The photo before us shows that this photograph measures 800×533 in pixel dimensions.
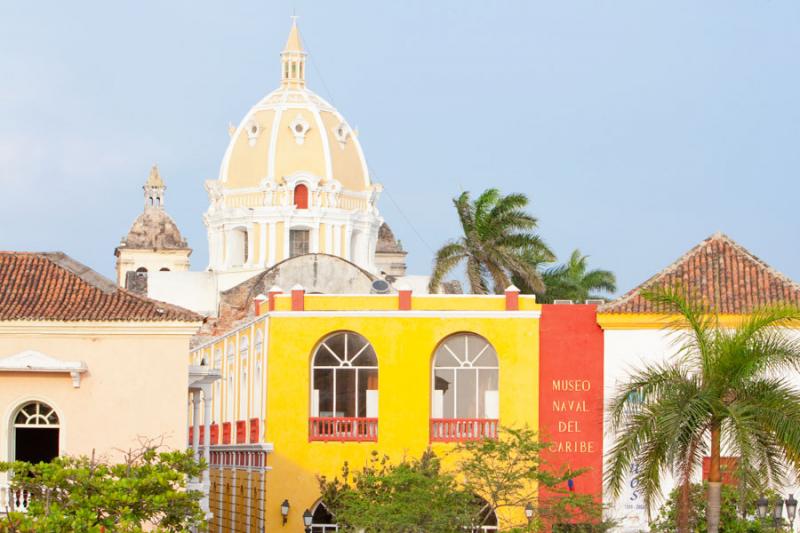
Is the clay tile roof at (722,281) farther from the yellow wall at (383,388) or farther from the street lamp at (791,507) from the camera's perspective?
the street lamp at (791,507)

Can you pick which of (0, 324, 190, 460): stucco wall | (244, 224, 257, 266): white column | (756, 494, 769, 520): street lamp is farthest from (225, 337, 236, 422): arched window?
(244, 224, 257, 266): white column

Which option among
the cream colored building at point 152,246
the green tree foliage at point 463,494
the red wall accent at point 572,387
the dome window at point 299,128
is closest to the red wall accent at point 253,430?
the green tree foliage at point 463,494

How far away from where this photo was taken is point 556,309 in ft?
143

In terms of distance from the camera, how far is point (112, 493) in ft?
96.1

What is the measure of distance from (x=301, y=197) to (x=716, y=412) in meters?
43.9

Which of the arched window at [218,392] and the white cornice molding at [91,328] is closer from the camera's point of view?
the white cornice molding at [91,328]

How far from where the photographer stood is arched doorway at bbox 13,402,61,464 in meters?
37.2

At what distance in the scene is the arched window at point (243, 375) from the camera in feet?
156

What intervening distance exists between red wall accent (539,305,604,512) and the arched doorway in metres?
11.1

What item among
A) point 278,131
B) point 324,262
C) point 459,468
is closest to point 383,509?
point 459,468

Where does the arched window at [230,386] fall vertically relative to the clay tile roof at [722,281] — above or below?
below

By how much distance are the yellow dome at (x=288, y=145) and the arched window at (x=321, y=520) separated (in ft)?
98.5

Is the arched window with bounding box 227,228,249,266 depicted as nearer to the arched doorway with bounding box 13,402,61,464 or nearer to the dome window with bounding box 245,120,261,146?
the dome window with bounding box 245,120,261,146

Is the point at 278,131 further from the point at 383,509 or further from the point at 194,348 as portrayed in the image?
the point at 383,509
